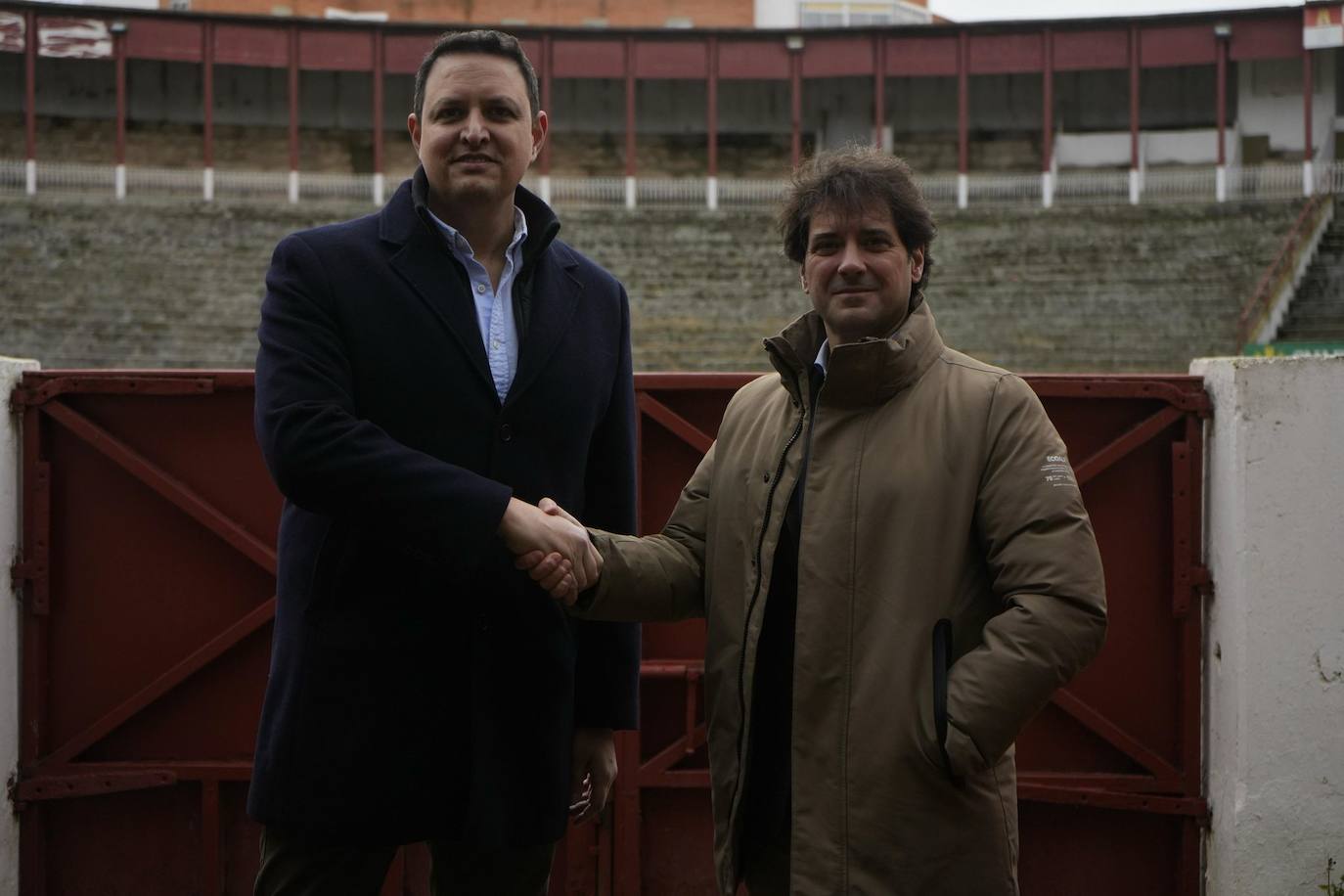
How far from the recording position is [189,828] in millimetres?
4398

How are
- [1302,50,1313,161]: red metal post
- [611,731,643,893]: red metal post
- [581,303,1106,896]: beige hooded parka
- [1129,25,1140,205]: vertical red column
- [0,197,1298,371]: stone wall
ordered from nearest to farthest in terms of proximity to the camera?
1. [581,303,1106,896]: beige hooded parka
2. [611,731,643,893]: red metal post
3. [0,197,1298,371]: stone wall
4. [1129,25,1140,205]: vertical red column
5. [1302,50,1313,161]: red metal post

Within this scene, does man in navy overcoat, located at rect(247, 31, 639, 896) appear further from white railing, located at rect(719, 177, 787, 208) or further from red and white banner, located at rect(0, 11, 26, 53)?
red and white banner, located at rect(0, 11, 26, 53)

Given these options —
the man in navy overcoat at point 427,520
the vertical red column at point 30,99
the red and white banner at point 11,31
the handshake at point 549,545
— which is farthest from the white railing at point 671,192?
the handshake at point 549,545

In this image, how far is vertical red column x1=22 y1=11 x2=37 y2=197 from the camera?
2767 centimetres

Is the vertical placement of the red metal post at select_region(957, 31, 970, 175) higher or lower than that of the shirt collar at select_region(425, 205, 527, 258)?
higher

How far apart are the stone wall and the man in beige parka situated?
47.8ft

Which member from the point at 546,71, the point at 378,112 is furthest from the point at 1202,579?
the point at 546,71

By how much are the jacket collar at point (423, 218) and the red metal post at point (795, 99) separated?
27580mm

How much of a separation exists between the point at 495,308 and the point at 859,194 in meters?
0.80

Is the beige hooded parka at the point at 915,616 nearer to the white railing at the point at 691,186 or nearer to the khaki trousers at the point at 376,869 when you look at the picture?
the khaki trousers at the point at 376,869

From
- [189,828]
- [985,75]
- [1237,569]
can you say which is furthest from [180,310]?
[985,75]

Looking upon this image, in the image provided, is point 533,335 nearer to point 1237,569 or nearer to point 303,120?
point 1237,569

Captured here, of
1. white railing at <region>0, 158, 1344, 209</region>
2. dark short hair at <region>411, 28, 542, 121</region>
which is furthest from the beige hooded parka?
white railing at <region>0, 158, 1344, 209</region>

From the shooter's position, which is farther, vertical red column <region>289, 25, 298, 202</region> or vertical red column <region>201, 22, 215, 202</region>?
vertical red column <region>289, 25, 298, 202</region>
